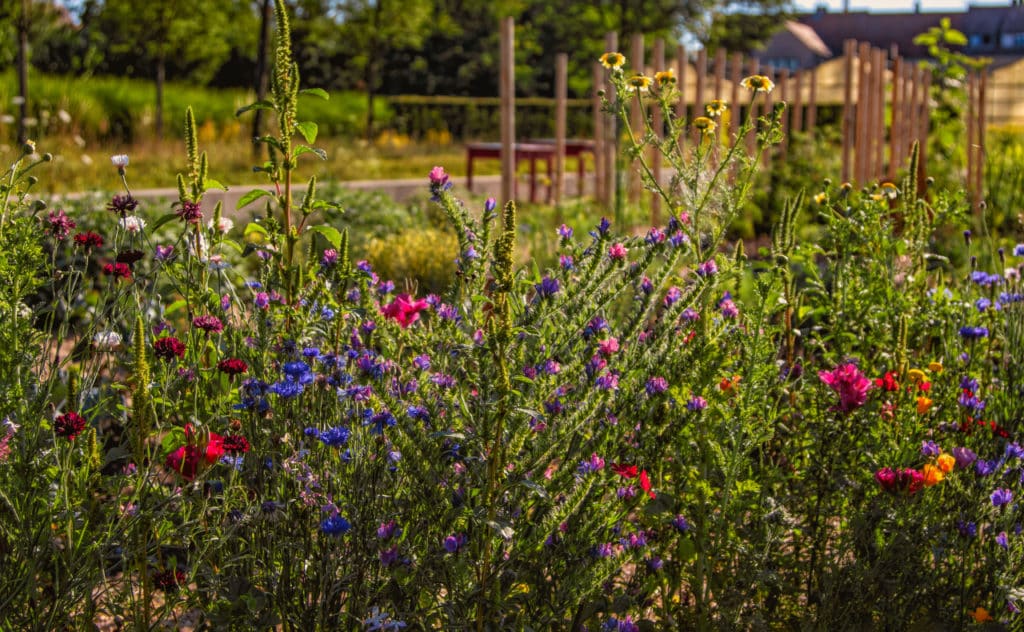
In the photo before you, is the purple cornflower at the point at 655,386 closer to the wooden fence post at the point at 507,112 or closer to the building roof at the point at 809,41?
the wooden fence post at the point at 507,112

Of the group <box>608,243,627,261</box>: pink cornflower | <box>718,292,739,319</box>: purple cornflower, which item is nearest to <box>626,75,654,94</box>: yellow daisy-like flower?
<box>718,292,739,319</box>: purple cornflower

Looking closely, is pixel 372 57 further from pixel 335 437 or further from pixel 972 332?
pixel 335 437

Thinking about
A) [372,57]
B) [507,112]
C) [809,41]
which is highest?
[809,41]

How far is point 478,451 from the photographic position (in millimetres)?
2199

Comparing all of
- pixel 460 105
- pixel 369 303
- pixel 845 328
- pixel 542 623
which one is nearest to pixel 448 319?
pixel 369 303

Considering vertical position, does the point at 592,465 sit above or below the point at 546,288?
below

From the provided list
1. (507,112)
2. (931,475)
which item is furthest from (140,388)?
(507,112)

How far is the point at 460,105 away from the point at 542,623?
20.8 metres

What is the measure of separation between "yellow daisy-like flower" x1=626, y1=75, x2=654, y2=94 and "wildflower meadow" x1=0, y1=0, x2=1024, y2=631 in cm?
10

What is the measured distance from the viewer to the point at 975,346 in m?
3.21

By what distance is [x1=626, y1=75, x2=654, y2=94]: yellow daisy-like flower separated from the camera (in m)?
3.12

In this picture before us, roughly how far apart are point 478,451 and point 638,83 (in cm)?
140

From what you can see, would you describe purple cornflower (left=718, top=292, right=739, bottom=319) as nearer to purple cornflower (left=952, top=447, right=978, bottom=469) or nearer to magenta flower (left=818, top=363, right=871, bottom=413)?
magenta flower (left=818, top=363, right=871, bottom=413)

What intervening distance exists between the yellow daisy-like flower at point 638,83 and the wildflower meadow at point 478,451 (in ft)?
0.32
